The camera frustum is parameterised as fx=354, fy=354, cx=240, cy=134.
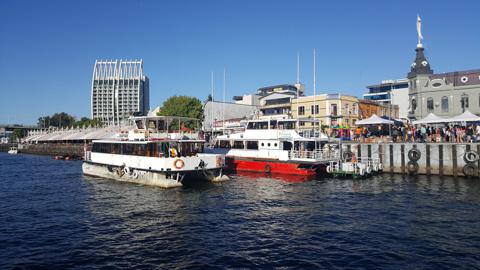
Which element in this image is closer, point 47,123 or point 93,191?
point 93,191

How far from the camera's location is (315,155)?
3819 centimetres

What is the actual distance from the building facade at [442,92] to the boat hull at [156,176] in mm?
43252

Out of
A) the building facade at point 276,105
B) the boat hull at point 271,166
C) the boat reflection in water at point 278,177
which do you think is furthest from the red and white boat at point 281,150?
the building facade at point 276,105

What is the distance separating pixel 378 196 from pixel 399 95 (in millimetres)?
78334

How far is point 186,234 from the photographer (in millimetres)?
18172

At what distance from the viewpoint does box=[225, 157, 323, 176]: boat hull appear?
123 feet

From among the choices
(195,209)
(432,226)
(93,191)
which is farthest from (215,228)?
(93,191)

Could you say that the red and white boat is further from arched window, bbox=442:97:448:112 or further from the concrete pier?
arched window, bbox=442:97:448:112

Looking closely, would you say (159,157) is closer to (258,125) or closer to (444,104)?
(258,125)

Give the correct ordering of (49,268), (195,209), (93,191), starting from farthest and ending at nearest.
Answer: (93,191) → (195,209) → (49,268)

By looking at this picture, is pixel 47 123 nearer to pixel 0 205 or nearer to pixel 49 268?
pixel 0 205

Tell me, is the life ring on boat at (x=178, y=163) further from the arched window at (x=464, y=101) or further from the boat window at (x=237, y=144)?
the arched window at (x=464, y=101)

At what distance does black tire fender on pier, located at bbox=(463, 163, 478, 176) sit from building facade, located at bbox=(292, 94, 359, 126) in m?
31.6

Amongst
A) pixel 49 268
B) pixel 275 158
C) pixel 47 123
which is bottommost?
pixel 49 268
